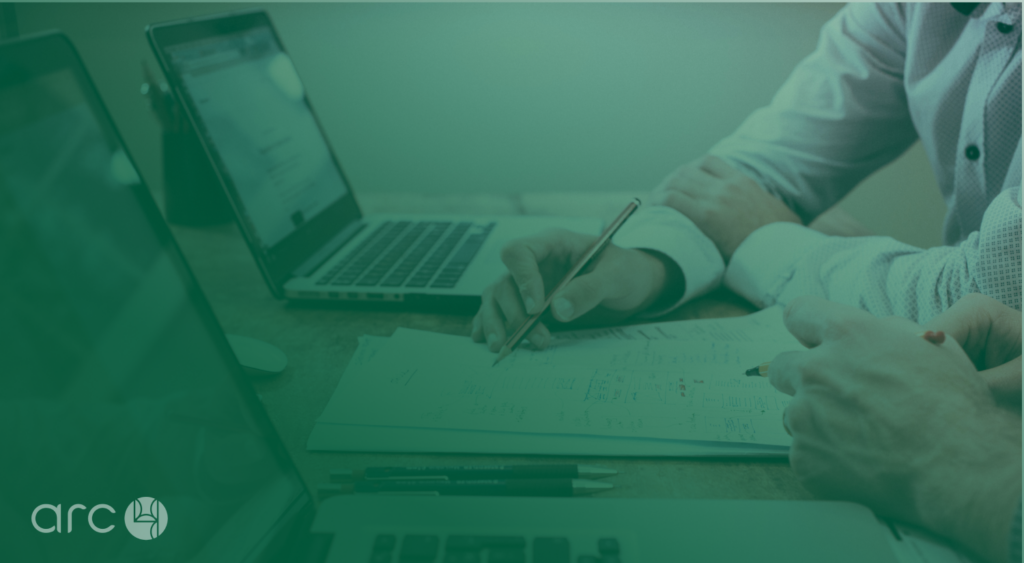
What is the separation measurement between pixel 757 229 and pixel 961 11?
0.40 metres

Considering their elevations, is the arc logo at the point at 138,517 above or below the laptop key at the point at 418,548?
above

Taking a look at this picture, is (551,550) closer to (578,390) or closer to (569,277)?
(578,390)

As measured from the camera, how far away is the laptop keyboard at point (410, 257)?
2.16 feet

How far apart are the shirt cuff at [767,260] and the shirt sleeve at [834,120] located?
Answer: 20 centimetres

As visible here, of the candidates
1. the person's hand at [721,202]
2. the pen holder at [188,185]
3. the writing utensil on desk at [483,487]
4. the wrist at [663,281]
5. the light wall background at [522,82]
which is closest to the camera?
the writing utensil on desk at [483,487]

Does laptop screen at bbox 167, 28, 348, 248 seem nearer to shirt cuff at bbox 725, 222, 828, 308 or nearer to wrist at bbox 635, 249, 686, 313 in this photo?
wrist at bbox 635, 249, 686, 313

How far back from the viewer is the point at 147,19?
144 centimetres

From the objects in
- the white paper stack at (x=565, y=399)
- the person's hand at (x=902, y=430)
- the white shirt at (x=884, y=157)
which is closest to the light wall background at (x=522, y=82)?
the white shirt at (x=884, y=157)

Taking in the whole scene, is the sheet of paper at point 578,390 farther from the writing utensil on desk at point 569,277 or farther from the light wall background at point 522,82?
the light wall background at point 522,82

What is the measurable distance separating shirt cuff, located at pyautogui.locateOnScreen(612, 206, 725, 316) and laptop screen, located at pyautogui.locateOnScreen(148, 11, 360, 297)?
0.36 meters

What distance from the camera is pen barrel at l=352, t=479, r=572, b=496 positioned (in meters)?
0.36

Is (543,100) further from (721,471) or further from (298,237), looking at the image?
(721,471)

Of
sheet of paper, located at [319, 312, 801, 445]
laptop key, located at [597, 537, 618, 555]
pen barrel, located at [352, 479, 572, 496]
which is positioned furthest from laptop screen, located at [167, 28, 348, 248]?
laptop key, located at [597, 537, 618, 555]

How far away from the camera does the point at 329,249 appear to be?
766 millimetres
